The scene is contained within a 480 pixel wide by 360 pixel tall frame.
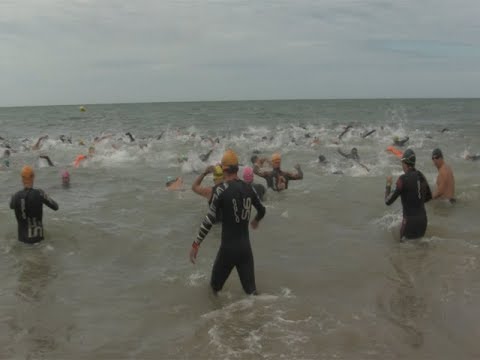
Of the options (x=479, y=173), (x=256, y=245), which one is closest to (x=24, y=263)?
(x=256, y=245)

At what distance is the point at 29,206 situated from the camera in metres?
7.41

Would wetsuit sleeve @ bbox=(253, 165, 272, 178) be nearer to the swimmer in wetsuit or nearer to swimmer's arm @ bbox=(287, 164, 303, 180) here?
swimmer's arm @ bbox=(287, 164, 303, 180)

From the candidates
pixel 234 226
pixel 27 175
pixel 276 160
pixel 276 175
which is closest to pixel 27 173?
pixel 27 175

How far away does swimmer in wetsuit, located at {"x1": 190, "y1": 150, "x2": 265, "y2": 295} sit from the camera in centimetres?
504

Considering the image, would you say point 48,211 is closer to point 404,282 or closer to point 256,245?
point 256,245

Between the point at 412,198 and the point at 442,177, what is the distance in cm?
256

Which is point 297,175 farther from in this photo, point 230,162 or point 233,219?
point 230,162

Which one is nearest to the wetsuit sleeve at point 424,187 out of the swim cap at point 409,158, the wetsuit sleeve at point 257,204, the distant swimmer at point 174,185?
the swim cap at point 409,158

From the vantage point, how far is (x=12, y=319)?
17.7ft

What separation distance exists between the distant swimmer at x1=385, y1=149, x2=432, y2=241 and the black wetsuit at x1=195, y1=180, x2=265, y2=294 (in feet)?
9.23

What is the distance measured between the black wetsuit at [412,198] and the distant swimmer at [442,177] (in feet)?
4.96

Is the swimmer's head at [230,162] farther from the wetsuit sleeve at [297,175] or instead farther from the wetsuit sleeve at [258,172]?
the wetsuit sleeve at [258,172]

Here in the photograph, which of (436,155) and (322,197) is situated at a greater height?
(436,155)

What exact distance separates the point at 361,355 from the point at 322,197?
7735 mm
